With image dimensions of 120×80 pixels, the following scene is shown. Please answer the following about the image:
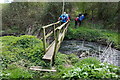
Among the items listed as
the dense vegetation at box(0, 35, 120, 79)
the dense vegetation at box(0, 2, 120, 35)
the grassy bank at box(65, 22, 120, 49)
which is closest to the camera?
the dense vegetation at box(0, 35, 120, 79)

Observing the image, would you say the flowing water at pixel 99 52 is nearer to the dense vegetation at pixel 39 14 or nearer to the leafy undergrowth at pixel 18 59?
the leafy undergrowth at pixel 18 59

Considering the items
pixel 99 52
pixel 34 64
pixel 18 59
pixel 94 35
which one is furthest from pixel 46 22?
pixel 34 64

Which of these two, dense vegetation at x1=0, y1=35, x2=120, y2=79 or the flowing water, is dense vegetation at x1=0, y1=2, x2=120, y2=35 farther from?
dense vegetation at x1=0, y1=35, x2=120, y2=79

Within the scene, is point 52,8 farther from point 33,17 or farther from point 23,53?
point 23,53

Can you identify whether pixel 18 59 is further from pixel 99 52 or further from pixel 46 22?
pixel 46 22

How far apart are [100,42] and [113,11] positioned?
3914 mm

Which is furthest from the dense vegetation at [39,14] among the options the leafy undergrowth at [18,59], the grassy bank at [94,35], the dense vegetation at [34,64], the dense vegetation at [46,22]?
the dense vegetation at [34,64]

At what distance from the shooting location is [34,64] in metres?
4.66

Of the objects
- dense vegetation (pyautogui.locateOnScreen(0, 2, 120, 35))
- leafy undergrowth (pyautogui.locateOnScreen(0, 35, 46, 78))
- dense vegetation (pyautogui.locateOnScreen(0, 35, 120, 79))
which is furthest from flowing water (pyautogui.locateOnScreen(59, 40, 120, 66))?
dense vegetation (pyautogui.locateOnScreen(0, 2, 120, 35))

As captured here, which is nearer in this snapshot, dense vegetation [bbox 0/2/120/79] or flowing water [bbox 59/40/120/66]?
dense vegetation [bbox 0/2/120/79]

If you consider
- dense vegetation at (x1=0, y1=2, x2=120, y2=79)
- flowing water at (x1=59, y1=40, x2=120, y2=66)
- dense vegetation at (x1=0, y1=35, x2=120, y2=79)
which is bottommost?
flowing water at (x1=59, y1=40, x2=120, y2=66)

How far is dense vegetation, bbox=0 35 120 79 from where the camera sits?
3.67 meters

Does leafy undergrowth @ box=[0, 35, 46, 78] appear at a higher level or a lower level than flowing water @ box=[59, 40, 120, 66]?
higher

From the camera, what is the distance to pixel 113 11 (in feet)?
39.7
